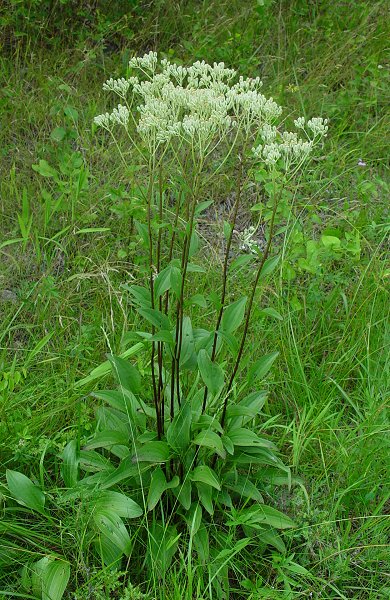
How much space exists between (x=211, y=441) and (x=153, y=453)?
0.21 m

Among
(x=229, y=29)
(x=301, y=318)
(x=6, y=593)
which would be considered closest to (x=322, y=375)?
(x=301, y=318)

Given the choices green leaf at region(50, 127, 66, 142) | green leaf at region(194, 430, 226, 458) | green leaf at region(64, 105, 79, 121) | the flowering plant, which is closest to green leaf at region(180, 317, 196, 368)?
the flowering plant

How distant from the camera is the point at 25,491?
2354mm

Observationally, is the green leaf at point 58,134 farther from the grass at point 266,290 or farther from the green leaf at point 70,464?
the green leaf at point 70,464

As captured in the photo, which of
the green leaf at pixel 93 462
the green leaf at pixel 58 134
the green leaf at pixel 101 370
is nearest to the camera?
the green leaf at pixel 93 462

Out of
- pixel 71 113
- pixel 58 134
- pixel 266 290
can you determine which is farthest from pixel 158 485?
pixel 71 113

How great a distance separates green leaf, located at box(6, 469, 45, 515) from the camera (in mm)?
2340

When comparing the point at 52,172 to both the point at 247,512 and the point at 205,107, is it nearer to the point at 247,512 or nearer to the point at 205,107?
the point at 205,107

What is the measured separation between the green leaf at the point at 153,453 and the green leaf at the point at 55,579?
396mm

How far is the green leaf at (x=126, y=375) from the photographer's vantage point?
96.1 inches

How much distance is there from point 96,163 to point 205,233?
2.46 ft

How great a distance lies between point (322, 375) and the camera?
3.04 m

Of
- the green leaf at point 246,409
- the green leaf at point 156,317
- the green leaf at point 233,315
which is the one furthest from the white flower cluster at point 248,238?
the green leaf at point 246,409

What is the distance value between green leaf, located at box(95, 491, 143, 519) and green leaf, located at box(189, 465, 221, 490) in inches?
8.1
